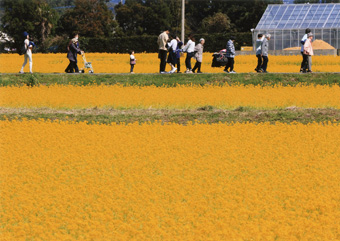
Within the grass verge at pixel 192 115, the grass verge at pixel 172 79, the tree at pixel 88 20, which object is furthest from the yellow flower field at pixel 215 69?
the tree at pixel 88 20

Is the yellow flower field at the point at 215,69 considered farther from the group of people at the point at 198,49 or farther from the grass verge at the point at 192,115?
the grass verge at the point at 192,115

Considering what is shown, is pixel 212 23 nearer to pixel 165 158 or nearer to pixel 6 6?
pixel 6 6

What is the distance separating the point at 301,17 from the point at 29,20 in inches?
1290

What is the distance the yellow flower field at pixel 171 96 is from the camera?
61.2 ft

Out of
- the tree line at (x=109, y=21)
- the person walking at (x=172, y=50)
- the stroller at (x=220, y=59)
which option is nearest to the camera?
the person walking at (x=172, y=50)

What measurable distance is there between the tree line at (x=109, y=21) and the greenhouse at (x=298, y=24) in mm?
8555

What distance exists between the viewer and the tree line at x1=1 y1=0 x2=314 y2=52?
64.0m

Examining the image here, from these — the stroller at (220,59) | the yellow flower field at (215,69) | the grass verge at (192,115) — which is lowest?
the grass verge at (192,115)

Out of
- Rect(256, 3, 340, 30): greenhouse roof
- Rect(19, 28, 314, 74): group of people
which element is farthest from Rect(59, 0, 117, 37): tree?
Rect(19, 28, 314, 74): group of people

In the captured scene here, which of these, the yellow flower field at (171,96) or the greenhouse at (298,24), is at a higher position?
the greenhouse at (298,24)

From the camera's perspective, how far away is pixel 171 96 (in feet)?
65.5

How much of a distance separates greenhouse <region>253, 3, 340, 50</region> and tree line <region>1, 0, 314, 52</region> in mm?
8555

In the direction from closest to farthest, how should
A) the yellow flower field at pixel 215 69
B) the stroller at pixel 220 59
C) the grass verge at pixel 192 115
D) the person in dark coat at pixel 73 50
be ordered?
the grass verge at pixel 192 115
the stroller at pixel 220 59
the person in dark coat at pixel 73 50
the yellow flower field at pixel 215 69

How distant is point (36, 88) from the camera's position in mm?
22094
